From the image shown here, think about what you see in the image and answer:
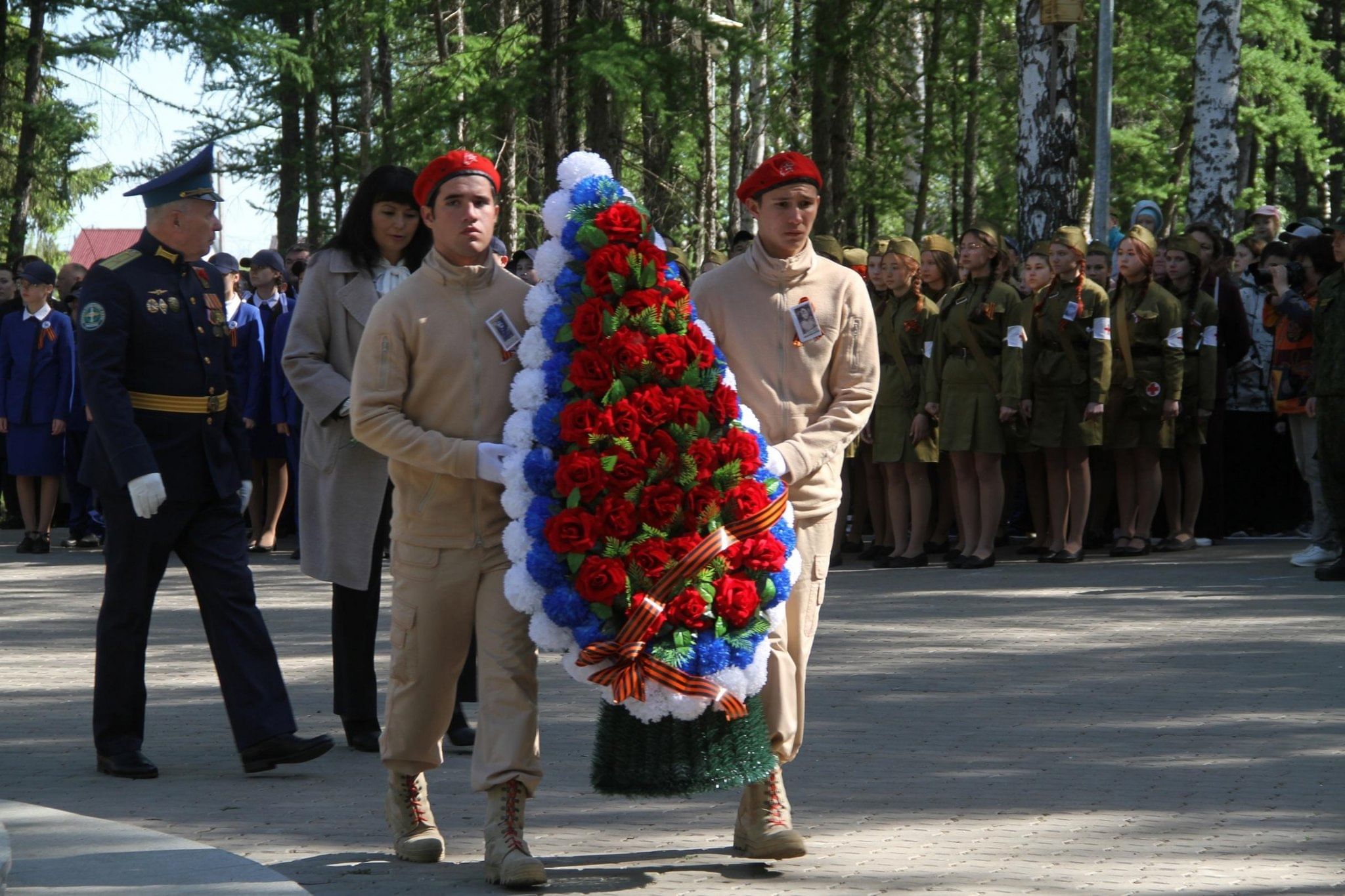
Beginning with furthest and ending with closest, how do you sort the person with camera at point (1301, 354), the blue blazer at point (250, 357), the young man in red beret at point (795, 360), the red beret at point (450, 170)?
the blue blazer at point (250, 357)
the person with camera at point (1301, 354)
the young man in red beret at point (795, 360)
the red beret at point (450, 170)

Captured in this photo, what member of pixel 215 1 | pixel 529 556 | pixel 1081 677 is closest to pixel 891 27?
pixel 215 1

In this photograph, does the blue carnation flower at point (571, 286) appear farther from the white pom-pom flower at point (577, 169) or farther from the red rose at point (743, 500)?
the red rose at point (743, 500)

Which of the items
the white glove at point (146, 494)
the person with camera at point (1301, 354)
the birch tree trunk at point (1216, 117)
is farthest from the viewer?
the birch tree trunk at point (1216, 117)

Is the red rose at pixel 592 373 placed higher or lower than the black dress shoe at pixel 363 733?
higher

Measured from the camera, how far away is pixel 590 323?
5242 millimetres

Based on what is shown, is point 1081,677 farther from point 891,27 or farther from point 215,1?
point 215,1

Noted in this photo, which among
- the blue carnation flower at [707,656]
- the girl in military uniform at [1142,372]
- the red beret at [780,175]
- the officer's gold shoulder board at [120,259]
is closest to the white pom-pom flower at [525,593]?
the blue carnation flower at [707,656]

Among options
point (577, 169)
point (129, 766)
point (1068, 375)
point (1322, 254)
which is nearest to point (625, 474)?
point (577, 169)

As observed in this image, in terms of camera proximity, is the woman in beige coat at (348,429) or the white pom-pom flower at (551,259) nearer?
the white pom-pom flower at (551,259)

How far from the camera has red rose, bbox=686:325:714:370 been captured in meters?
5.32

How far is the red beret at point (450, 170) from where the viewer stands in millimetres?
5551

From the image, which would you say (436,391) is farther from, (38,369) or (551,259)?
(38,369)

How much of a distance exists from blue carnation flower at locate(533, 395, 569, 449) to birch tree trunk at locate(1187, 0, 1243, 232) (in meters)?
14.6

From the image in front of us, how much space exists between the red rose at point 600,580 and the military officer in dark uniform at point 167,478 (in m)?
2.13
